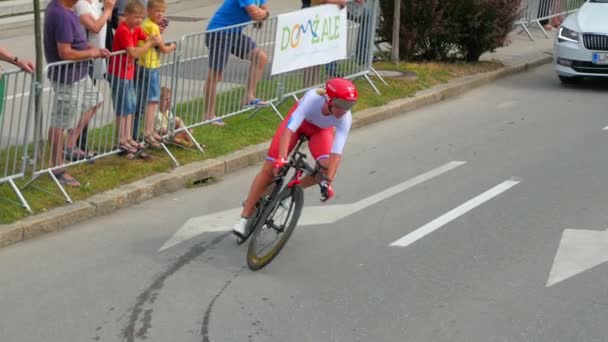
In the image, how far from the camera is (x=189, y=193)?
10.2 metres

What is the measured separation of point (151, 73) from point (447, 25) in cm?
705

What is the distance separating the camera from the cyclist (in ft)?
26.2

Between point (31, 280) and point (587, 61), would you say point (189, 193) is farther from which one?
point (587, 61)

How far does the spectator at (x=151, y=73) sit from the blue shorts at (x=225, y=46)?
98cm

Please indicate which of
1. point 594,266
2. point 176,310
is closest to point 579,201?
point 594,266

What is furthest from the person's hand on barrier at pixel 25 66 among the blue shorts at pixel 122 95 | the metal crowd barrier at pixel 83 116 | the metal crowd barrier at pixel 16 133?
the blue shorts at pixel 122 95

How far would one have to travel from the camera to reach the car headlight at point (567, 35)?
53.5ft

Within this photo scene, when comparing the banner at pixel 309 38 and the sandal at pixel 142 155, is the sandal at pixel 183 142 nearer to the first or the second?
the sandal at pixel 142 155

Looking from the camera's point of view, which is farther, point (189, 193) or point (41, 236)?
point (189, 193)

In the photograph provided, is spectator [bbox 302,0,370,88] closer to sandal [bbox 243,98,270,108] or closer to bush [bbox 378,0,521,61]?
sandal [bbox 243,98,270,108]

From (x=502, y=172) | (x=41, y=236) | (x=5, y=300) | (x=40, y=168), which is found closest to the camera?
(x=5, y=300)

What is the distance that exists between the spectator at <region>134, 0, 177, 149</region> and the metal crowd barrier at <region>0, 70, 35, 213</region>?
118 cm

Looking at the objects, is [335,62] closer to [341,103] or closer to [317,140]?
[317,140]

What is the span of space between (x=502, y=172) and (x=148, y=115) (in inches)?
139
